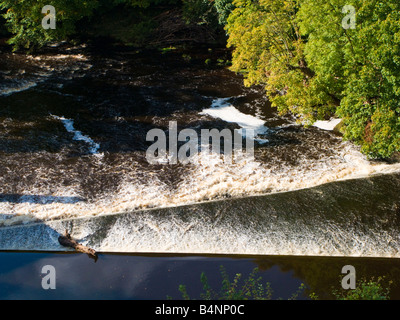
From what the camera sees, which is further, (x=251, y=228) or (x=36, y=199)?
(x=36, y=199)

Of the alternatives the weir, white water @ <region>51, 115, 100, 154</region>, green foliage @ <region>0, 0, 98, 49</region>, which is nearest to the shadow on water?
the weir

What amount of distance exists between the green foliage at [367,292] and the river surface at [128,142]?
17.8 feet

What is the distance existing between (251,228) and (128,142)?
27.3 ft

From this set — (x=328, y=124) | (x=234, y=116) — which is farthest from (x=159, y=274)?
(x=328, y=124)

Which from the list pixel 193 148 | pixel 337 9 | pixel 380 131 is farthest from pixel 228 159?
pixel 337 9

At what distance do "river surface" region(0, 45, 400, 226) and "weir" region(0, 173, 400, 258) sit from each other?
61cm

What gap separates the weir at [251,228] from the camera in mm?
14344

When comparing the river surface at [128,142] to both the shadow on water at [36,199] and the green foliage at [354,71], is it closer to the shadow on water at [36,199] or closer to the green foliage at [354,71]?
the shadow on water at [36,199]

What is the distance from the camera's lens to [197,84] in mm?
27281

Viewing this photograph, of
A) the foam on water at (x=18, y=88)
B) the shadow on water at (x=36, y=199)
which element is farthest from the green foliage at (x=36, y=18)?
the shadow on water at (x=36, y=199)

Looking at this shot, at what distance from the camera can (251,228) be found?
49.7 ft

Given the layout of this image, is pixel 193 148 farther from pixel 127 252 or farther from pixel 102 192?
pixel 127 252

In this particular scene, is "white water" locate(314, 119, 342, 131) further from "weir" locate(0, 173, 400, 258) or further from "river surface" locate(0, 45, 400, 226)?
"weir" locate(0, 173, 400, 258)

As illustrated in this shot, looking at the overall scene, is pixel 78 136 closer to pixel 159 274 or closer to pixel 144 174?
pixel 144 174
